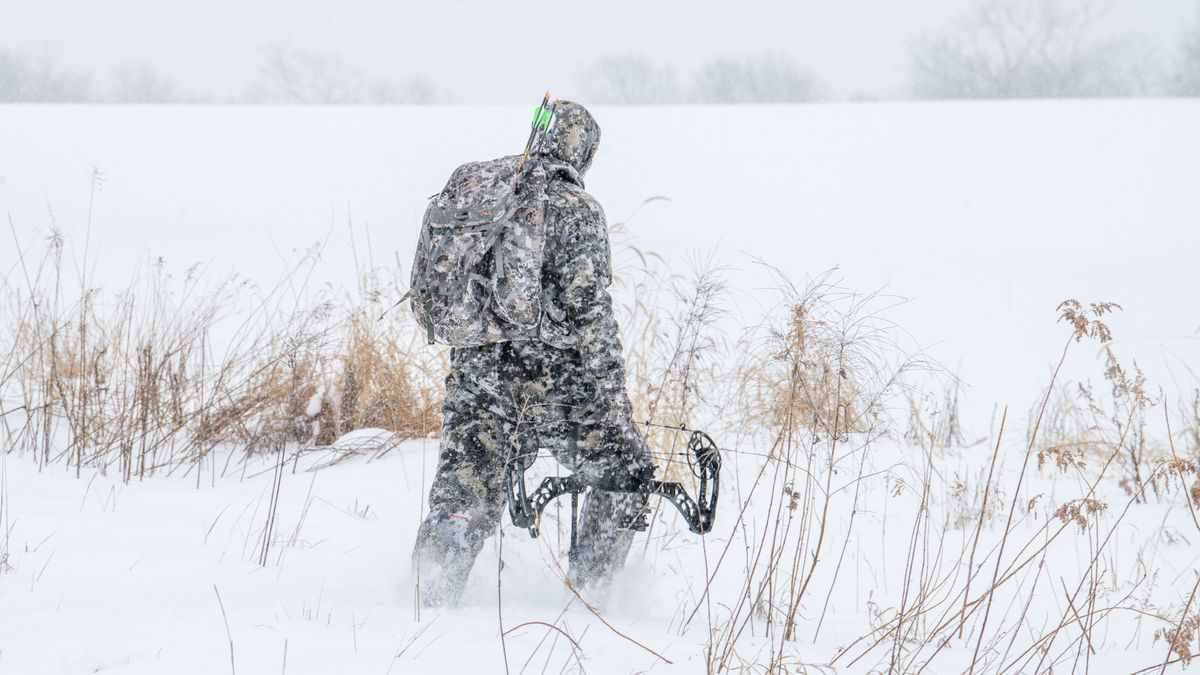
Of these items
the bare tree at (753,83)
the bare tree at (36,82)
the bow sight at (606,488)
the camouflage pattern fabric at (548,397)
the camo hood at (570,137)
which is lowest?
the bow sight at (606,488)

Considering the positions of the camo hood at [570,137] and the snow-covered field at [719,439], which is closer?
the snow-covered field at [719,439]

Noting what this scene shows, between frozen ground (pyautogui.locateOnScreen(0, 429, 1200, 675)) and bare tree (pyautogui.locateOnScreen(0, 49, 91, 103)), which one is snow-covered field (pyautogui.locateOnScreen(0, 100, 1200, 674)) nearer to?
frozen ground (pyautogui.locateOnScreen(0, 429, 1200, 675))

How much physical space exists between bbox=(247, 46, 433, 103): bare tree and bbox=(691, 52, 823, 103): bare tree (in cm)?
1052

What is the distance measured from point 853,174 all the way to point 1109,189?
4.21 meters

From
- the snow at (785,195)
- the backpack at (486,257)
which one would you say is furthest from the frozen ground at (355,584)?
the snow at (785,195)

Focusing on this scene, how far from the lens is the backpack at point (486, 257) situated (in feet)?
8.07

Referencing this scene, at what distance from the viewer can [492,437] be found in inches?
102

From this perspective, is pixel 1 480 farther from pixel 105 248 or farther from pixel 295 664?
pixel 105 248

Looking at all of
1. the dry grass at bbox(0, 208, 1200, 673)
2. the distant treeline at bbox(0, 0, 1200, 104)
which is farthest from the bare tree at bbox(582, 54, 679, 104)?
the dry grass at bbox(0, 208, 1200, 673)

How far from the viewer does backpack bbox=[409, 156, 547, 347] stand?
96.9 inches

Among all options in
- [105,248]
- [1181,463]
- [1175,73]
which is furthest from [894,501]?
[1175,73]

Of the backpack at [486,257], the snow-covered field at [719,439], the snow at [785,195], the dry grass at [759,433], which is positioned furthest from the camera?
the snow at [785,195]

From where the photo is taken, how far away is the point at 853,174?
17.9m

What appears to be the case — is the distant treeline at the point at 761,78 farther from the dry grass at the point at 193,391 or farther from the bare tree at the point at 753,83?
the dry grass at the point at 193,391
